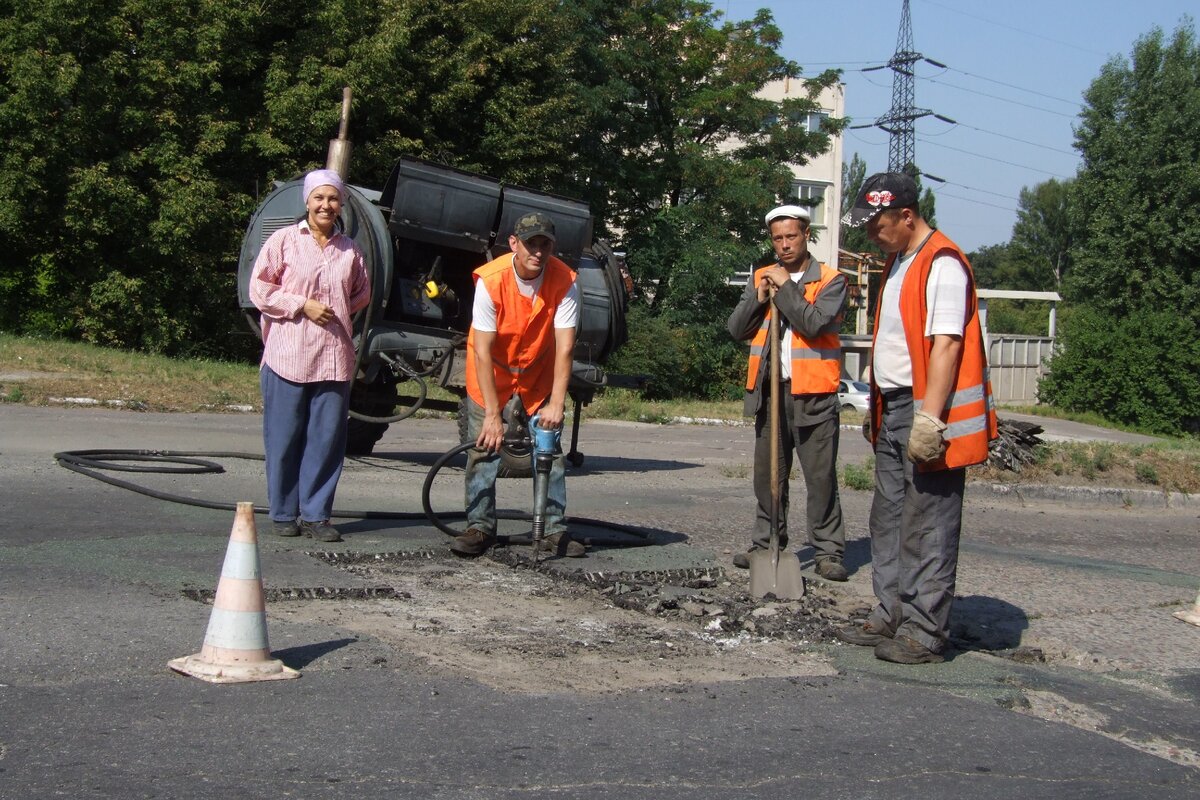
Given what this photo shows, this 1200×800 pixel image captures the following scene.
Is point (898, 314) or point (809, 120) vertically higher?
point (809, 120)

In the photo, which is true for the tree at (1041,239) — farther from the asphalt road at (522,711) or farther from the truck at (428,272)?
the asphalt road at (522,711)

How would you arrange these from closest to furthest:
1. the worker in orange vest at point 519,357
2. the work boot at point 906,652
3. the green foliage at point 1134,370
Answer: the work boot at point 906,652, the worker in orange vest at point 519,357, the green foliage at point 1134,370

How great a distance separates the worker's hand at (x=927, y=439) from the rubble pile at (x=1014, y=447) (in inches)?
293

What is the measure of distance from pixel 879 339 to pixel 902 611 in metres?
1.18

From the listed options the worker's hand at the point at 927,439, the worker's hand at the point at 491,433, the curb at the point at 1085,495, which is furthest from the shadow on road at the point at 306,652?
the curb at the point at 1085,495

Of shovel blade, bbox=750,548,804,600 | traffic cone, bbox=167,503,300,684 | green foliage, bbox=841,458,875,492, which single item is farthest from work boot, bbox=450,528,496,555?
green foliage, bbox=841,458,875,492

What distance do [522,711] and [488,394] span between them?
8.76 feet

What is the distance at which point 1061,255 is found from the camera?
9600 cm

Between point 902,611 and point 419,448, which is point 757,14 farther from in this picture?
point 902,611

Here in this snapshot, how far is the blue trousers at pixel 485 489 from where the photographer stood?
699cm

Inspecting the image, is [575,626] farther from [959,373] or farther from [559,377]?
[959,373]

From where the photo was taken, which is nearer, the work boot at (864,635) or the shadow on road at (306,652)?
the shadow on road at (306,652)

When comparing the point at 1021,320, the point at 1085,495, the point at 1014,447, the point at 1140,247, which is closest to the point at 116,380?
the point at 1014,447

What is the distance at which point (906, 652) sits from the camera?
17.3 ft
